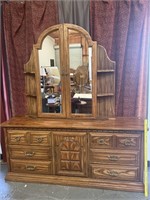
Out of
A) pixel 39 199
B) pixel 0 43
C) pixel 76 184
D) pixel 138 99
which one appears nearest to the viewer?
pixel 39 199

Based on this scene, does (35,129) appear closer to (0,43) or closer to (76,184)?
(76,184)

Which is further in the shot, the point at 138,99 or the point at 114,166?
the point at 138,99

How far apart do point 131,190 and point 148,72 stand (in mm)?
1313

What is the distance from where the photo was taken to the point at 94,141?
83.3 inches

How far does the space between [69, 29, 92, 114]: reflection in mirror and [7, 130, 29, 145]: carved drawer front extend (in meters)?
0.64

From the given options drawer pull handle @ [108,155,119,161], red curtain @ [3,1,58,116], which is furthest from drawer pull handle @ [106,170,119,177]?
red curtain @ [3,1,58,116]

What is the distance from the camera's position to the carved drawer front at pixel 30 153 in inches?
88.2

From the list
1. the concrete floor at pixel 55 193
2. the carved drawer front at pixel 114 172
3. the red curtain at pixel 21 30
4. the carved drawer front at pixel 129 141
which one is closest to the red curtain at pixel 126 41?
the carved drawer front at pixel 129 141

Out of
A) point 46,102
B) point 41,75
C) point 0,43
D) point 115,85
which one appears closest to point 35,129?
point 46,102

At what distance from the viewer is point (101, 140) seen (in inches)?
82.7

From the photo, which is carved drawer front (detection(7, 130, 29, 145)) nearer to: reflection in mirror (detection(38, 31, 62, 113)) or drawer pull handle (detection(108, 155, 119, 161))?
reflection in mirror (detection(38, 31, 62, 113))

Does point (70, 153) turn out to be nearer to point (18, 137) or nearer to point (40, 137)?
point (40, 137)

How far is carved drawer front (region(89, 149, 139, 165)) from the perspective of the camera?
6.75 feet

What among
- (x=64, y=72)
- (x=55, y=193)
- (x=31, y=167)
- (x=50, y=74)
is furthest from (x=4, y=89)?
(x=55, y=193)
